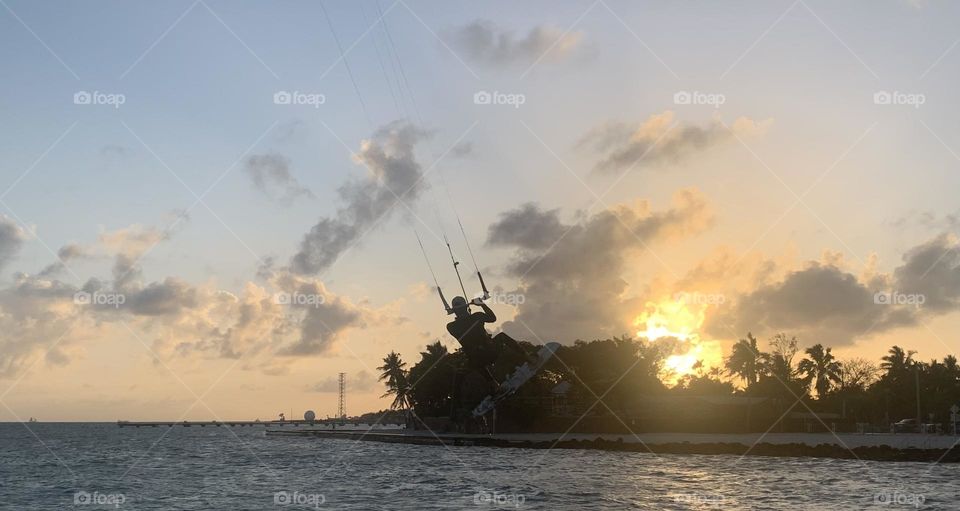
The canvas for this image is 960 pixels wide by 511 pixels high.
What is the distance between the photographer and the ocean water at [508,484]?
40.3 meters

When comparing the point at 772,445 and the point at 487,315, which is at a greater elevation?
the point at 487,315

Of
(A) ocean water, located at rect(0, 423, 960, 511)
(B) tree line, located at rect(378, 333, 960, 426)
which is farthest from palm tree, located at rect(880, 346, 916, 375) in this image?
(A) ocean water, located at rect(0, 423, 960, 511)

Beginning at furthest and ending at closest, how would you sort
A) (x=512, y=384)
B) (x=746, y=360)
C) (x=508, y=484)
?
(x=746, y=360) < (x=512, y=384) < (x=508, y=484)

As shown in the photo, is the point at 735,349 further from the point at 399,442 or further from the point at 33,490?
the point at 33,490

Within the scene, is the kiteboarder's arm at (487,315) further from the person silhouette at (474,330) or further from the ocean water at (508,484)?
the ocean water at (508,484)

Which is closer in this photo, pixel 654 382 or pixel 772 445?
pixel 772 445

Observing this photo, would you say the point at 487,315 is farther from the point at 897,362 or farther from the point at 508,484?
the point at 897,362

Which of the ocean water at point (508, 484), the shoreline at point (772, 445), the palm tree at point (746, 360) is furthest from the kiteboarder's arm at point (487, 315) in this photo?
the palm tree at point (746, 360)

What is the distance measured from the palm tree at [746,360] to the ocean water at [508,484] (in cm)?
7251

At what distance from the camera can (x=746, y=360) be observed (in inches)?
5482

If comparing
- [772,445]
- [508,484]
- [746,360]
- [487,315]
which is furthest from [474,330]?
[746,360]

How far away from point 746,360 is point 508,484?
99258 mm

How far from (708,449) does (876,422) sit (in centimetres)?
5088

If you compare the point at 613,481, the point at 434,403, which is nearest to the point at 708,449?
the point at 613,481
